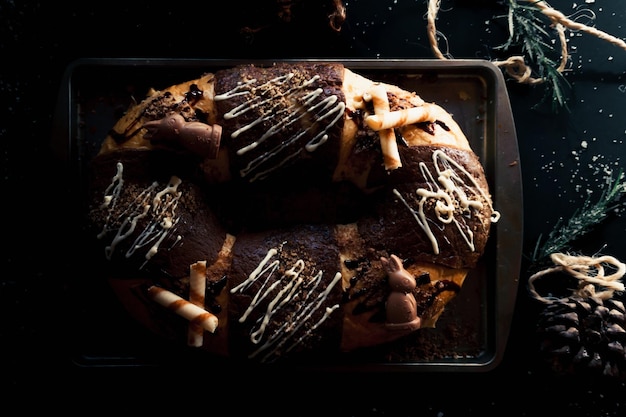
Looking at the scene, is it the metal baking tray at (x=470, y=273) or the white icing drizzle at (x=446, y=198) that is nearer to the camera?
the white icing drizzle at (x=446, y=198)

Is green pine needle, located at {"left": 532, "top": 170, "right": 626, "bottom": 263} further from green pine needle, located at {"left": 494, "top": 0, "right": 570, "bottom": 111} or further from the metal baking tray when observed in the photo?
green pine needle, located at {"left": 494, "top": 0, "right": 570, "bottom": 111}

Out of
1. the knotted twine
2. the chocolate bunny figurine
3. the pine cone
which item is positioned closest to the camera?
the chocolate bunny figurine

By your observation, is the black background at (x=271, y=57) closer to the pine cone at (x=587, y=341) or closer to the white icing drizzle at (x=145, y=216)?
the pine cone at (x=587, y=341)

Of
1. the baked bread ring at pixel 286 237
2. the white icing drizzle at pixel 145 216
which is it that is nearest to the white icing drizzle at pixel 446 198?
the baked bread ring at pixel 286 237

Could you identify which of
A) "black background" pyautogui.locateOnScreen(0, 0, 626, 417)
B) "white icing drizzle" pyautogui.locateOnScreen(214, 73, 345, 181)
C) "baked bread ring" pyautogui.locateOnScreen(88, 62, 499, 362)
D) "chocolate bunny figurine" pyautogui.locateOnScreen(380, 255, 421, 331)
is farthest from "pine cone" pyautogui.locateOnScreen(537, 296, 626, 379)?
"white icing drizzle" pyautogui.locateOnScreen(214, 73, 345, 181)

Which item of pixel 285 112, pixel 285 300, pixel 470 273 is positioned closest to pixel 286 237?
pixel 285 300

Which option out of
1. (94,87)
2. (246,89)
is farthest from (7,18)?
(246,89)
